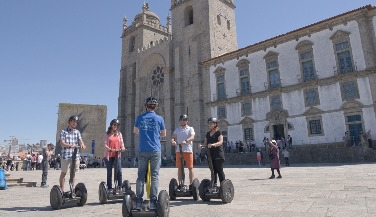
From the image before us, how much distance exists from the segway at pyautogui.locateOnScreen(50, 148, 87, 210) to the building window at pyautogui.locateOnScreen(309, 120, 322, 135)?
20748mm

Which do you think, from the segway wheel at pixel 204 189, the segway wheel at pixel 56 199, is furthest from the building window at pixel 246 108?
the segway wheel at pixel 56 199

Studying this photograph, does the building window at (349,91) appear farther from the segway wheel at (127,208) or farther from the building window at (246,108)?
the segway wheel at (127,208)

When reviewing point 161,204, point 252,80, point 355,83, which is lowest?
point 161,204

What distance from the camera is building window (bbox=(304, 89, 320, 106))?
22.0 m

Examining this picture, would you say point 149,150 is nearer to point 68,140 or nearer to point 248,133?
point 68,140

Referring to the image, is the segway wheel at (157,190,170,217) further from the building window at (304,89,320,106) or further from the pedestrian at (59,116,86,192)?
the building window at (304,89,320,106)

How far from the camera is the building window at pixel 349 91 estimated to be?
2009 centimetres

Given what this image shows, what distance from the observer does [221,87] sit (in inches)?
1117

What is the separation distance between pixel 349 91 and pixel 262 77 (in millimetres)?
7545

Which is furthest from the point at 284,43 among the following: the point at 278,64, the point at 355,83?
the point at 355,83

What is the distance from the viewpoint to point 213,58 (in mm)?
28953

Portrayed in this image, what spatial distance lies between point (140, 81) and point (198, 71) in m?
12.0

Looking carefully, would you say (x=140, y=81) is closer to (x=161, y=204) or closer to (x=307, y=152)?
(x=307, y=152)

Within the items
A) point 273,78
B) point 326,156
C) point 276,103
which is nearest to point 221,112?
point 276,103
